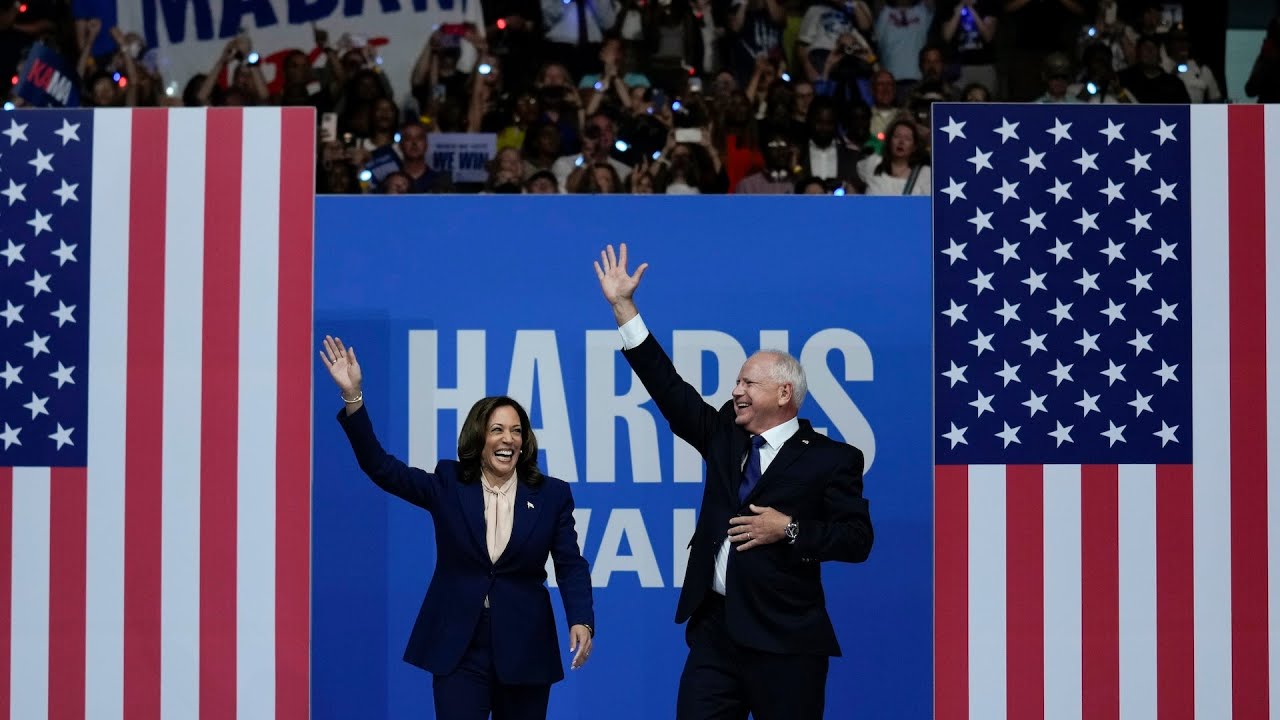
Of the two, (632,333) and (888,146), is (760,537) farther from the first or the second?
(888,146)

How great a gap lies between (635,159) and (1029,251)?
3.20 meters

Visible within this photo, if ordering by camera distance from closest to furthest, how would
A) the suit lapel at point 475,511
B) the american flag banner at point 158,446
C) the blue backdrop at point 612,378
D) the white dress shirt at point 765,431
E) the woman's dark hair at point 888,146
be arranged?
the suit lapel at point 475,511
the white dress shirt at point 765,431
the american flag banner at point 158,446
the blue backdrop at point 612,378
the woman's dark hair at point 888,146

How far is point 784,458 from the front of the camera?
4754 millimetres

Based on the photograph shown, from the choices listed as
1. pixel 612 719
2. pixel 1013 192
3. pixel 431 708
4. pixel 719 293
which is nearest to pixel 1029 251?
pixel 1013 192

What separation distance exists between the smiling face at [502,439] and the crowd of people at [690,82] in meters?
2.86

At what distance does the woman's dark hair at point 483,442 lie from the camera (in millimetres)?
4758

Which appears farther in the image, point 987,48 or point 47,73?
point 987,48

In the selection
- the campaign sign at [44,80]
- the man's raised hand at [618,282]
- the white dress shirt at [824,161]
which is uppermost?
the campaign sign at [44,80]

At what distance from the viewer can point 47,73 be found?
770cm

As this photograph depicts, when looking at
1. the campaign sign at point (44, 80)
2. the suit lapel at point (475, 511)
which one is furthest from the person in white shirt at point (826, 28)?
the suit lapel at point (475, 511)

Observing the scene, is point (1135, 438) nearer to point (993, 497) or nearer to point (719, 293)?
point (993, 497)

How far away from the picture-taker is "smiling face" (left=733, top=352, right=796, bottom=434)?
4.77 m

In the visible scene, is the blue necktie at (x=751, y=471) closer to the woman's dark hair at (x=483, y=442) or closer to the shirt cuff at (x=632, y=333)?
the shirt cuff at (x=632, y=333)

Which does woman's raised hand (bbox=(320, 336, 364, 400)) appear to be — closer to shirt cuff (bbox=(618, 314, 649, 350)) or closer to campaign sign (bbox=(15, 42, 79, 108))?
shirt cuff (bbox=(618, 314, 649, 350))
